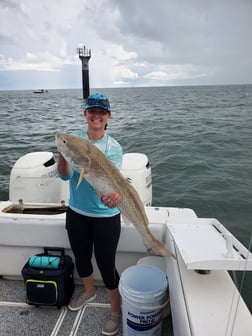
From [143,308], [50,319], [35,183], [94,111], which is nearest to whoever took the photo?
[143,308]

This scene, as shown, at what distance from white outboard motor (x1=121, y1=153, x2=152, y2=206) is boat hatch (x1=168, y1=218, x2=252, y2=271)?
140cm

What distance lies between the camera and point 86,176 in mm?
2164

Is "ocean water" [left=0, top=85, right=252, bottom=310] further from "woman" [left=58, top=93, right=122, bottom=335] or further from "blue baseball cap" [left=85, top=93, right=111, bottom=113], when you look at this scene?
"blue baseball cap" [left=85, top=93, right=111, bottom=113]

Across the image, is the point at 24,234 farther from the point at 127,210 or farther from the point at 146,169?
the point at 146,169

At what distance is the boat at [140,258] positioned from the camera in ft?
6.27

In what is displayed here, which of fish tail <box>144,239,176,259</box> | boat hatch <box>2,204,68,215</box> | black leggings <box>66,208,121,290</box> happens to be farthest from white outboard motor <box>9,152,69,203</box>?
fish tail <box>144,239,176,259</box>

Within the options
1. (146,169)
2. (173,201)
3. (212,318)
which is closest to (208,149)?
(173,201)

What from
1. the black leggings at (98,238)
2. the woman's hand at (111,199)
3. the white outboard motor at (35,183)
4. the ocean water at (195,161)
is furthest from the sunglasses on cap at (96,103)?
the ocean water at (195,161)

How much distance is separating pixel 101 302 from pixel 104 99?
2228mm

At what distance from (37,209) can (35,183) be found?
0.59 metres

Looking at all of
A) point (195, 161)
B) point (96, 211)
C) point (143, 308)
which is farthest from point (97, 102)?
point (195, 161)

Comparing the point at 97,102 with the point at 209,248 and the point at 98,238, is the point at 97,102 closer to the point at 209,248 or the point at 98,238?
the point at 98,238

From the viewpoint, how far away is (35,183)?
13.3 feet

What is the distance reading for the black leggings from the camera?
8.16 ft
